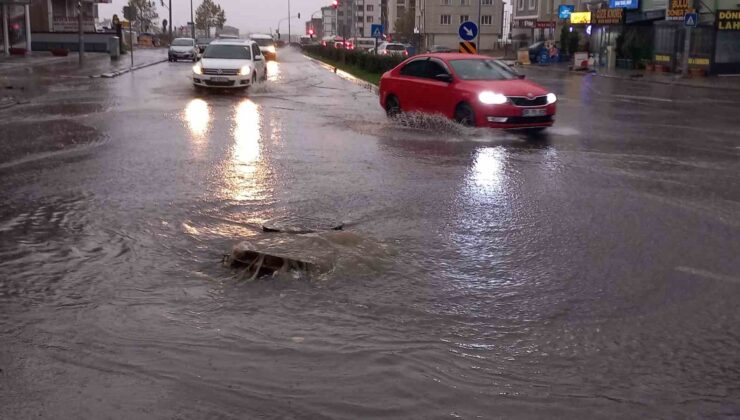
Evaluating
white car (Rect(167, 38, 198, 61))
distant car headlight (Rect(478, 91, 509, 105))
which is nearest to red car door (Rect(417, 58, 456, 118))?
distant car headlight (Rect(478, 91, 509, 105))

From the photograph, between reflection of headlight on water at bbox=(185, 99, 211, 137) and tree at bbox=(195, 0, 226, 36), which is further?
tree at bbox=(195, 0, 226, 36)

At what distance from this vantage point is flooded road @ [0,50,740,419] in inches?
164

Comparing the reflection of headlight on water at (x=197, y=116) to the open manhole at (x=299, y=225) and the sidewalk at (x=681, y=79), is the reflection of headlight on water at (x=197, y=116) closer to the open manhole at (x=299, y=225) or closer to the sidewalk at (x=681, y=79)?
the open manhole at (x=299, y=225)

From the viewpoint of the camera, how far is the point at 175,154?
37.9ft

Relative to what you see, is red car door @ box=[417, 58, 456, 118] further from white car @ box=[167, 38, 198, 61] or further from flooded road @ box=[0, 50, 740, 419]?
white car @ box=[167, 38, 198, 61]

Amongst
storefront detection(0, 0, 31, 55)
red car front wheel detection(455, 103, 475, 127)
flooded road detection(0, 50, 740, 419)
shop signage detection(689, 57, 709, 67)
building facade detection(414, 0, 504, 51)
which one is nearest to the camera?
flooded road detection(0, 50, 740, 419)

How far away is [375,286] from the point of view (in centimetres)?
575

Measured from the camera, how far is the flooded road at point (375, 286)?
4156 mm

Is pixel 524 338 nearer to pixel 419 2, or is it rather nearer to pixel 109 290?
pixel 109 290

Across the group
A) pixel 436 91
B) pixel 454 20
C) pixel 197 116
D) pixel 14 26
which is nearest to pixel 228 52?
pixel 197 116

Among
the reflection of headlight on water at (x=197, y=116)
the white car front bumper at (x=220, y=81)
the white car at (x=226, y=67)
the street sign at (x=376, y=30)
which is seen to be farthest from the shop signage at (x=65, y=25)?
the reflection of headlight on water at (x=197, y=116)

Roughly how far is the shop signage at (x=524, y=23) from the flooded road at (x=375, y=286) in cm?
5531

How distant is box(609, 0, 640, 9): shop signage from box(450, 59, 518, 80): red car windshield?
31.4 metres

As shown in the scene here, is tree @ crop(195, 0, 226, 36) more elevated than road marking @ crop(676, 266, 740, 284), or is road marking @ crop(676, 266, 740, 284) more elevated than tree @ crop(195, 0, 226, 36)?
tree @ crop(195, 0, 226, 36)
